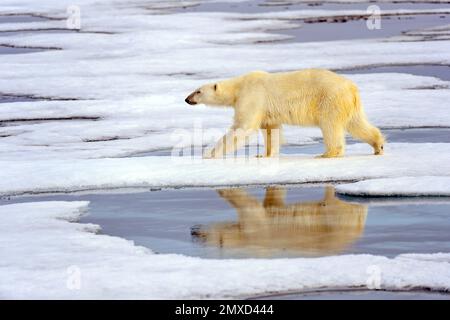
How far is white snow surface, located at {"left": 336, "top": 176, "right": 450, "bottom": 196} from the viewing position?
8.16 metres

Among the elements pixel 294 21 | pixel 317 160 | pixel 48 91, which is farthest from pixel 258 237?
pixel 294 21

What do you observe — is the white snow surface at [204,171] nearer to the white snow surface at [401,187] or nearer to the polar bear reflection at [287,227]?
the white snow surface at [401,187]

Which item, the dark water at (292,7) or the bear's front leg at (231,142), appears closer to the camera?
the bear's front leg at (231,142)

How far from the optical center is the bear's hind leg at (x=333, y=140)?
31.5 feet

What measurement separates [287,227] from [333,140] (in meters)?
2.50

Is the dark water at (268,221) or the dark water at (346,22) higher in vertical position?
the dark water at (346,22)

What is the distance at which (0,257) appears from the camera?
661cm

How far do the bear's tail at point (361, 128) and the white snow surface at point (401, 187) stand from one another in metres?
1.21

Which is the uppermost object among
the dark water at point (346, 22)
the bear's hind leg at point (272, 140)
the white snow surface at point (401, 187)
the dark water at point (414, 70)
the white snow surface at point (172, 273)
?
the dark water at point (346, 22)

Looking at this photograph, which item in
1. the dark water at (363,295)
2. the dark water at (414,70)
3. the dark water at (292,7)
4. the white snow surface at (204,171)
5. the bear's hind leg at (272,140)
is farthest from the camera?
the dark water at (292,7)

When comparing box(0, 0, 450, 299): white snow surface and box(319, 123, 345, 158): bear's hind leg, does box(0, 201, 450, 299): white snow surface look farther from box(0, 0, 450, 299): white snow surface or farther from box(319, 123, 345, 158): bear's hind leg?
box(319, 123, 345, 158): bear's hind leg

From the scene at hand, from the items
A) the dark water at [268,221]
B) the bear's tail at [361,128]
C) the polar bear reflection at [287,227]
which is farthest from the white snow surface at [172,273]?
the bear's tail at [361,128]
